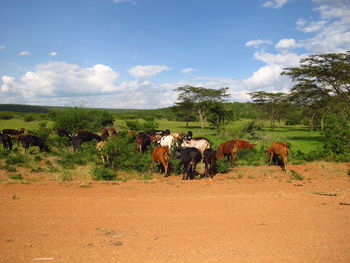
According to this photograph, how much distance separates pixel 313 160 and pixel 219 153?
5.86 metres

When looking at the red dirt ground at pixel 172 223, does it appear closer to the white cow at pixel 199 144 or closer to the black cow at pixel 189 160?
the black cow at pixel 189 160

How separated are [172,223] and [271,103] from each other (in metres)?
49.6

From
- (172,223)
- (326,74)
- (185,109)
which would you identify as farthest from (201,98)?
(172,223)

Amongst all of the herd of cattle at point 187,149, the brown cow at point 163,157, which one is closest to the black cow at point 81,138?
the herd of cattle at point 187,149

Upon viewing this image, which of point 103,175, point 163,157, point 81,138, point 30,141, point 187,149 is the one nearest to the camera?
point 103,175

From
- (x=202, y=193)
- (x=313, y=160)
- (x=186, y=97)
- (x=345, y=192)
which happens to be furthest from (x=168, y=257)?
(x=186, y=97)

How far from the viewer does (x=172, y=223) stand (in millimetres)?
5883

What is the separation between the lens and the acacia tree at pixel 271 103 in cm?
5047

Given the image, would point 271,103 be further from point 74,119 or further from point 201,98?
point 74,119

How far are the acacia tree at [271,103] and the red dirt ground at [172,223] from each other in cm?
4343

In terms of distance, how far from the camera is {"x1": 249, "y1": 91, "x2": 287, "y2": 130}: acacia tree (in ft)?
166

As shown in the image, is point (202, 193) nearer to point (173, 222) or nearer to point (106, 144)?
point (173, 222)

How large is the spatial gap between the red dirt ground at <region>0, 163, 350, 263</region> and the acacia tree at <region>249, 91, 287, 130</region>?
43.4 meters

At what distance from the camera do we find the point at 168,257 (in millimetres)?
4422
